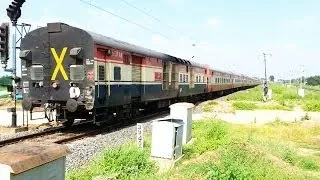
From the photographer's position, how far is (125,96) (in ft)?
55.3

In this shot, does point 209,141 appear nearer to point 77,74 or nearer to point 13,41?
point 77,74

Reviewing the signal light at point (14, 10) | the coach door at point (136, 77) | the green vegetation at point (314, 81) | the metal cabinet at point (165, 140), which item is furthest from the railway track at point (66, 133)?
the green vegetation at point (314, 81)

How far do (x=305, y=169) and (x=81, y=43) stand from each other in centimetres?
846

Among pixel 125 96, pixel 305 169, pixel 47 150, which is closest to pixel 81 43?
pixel 125 96

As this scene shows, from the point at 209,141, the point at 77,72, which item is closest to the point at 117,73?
the point at 77,72

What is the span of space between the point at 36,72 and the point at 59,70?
3.38 ft

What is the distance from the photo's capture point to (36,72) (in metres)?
15.3

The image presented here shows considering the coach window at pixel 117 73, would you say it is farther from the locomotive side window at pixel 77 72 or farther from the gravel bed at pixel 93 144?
the gravel bed at pixel 93 144

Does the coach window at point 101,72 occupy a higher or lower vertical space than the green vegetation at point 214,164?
higher

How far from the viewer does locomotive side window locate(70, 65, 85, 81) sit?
14466 mm

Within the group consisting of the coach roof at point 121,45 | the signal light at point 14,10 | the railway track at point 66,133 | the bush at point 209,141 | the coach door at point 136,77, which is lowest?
the railway track at point 66,133

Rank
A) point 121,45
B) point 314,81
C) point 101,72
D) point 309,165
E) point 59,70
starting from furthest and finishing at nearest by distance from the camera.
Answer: point 314,81 → point 121,45 → point 59,70 → point 101,72 → point 309,165

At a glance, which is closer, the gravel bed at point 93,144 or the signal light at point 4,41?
the gravel bed at point 93,144

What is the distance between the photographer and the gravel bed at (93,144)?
34.1 ft
